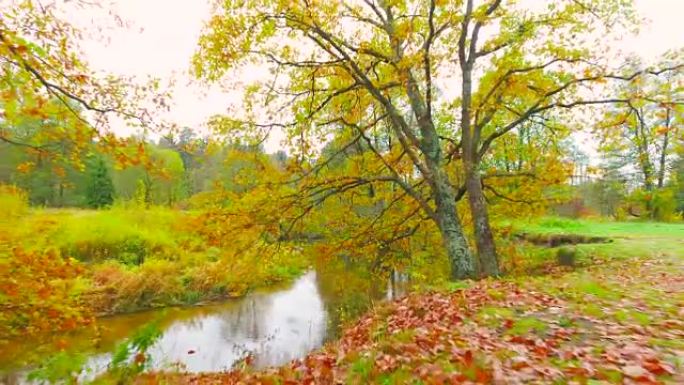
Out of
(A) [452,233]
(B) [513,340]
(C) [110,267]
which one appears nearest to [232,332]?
(C) [110,267]

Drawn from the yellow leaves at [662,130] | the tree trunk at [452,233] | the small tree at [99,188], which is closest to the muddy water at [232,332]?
the tree trunk at [452,233]

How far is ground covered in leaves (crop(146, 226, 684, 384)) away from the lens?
3.49 meters

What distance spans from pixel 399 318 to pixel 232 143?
17.2 ft

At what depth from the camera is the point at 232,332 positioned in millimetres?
12727

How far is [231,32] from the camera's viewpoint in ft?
26.1

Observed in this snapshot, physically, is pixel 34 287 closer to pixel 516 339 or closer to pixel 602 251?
pixel 516 339

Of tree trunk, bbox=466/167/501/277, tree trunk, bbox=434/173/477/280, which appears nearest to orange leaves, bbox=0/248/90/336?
tree trunk, bbox=434/173/477/280

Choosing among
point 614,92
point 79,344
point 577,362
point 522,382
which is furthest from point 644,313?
point 79,344

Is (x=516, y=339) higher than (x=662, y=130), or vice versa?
(x=662, y=130)

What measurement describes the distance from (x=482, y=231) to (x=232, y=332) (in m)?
8.18

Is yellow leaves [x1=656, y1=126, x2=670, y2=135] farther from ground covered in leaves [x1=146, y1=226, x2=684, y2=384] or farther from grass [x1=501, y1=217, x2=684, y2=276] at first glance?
grass [x1=501, y1=217, x2=684, y2=276]

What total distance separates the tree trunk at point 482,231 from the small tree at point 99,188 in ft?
109

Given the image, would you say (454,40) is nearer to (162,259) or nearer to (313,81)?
(313,81)

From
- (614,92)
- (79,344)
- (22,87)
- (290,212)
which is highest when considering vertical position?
(614,92)
